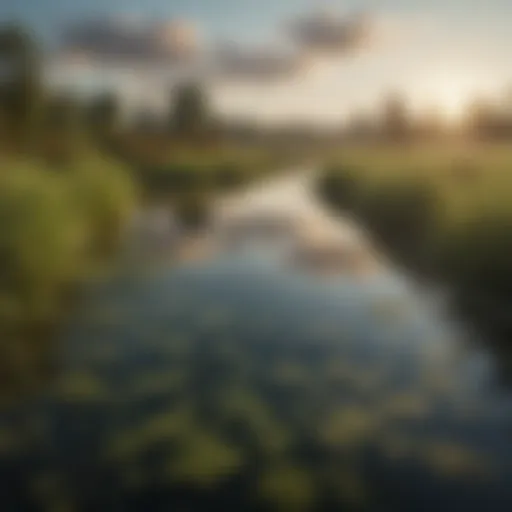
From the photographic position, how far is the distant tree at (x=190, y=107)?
1.26 metres

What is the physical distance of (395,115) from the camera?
126 centimetres

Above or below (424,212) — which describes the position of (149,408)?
below

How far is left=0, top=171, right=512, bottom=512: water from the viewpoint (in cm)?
105

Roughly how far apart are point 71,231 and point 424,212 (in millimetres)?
720

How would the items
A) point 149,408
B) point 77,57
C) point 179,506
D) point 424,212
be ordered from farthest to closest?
1. point 424,212
2. point 77,57
3. point 149,408
4. point 179,506

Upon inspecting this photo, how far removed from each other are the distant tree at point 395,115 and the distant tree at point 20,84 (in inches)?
25.6

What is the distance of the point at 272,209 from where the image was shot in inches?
51.5

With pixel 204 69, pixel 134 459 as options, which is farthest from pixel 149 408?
pixel 204 69

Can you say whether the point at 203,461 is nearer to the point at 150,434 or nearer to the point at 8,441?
the point at 150,434

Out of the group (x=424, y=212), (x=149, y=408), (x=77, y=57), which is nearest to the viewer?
(x=149, y=408)

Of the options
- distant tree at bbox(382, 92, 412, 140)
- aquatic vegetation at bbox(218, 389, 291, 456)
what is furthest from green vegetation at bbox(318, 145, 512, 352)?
aquatic vegetation at bbox(218, 389, 291, 456)

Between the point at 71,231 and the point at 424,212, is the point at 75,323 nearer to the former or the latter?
the point at 71,231

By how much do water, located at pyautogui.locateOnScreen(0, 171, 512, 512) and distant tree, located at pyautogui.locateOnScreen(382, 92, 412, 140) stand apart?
0.22m

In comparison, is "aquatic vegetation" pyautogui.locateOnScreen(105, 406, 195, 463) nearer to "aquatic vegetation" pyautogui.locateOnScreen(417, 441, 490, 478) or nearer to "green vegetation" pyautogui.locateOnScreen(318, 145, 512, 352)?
"aquatic vegetation" pyautogui.locateOnScreen(417, 441, 490, 478)
